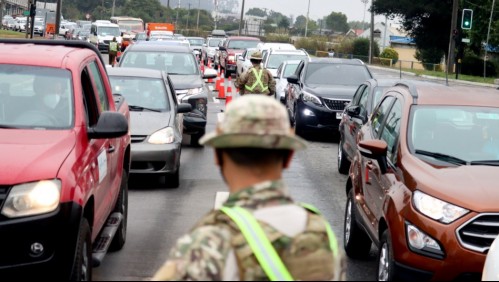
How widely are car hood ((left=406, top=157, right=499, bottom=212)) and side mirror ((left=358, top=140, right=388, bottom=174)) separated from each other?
289 mm

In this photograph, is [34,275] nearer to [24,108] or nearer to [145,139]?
[24,108]

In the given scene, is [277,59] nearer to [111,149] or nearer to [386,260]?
[111,149]

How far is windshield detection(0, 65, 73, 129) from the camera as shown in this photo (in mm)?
7516

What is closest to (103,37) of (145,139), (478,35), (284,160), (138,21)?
(138,21)

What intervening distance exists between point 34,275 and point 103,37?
2569 inches

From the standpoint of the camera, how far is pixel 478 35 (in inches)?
3007

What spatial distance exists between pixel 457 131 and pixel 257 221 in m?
5.91

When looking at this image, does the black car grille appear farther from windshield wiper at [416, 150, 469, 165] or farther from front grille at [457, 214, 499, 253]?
windshield wiper at [416, 150, 469, 165]

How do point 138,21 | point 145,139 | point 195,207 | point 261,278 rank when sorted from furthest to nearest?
point 138,21 < point 145,139 < point 195,207 < point 261,278

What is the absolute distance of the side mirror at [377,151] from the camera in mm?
8156

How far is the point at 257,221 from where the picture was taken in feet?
10.0

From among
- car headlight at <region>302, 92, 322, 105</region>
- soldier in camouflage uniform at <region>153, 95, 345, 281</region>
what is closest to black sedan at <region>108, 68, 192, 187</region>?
Answer: car headlight at <region>302, 92, 322, 105</region>

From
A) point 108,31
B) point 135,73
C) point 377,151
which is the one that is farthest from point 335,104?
point 108,31

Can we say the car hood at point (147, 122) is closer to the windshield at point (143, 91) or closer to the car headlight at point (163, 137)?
the car headlight at point (163, 137)
